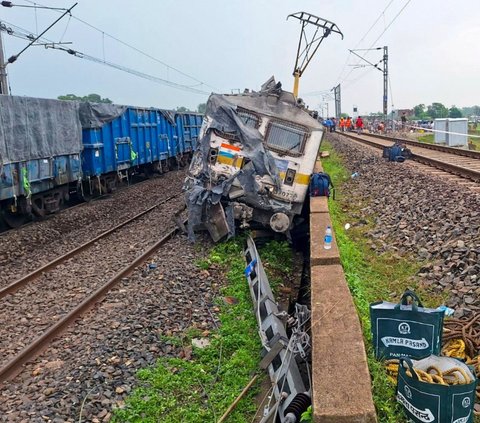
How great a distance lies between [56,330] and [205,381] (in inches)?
86.7

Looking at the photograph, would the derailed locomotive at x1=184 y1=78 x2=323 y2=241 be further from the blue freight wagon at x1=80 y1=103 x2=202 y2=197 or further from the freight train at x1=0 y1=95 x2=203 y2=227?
the blue freight wagon at x1=80 y1=103 x2=202 y2=197

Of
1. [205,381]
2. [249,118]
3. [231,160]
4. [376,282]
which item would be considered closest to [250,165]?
[231,160]

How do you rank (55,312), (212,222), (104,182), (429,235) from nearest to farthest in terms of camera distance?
(55,312) < (429,235) < (212,222) < (104,182)

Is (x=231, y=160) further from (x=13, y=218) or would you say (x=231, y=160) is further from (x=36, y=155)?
(x=13, y=218)

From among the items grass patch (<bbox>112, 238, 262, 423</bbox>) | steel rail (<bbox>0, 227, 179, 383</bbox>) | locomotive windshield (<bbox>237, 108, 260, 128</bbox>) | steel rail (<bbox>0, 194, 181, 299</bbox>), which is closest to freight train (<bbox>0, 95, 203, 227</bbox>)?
steel rail (<bbox>0, 194, 181, 299</bbox>)

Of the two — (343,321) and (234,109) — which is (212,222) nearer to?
(234,109)

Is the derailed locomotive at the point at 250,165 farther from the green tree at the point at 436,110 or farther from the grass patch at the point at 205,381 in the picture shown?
the green tree at the point at 436,110

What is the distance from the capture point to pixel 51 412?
431 centimetres

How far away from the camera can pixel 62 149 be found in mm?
14312

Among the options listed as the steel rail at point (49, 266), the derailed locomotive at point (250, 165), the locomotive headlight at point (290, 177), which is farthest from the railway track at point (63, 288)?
the locomotive headlight at point (290, 177)

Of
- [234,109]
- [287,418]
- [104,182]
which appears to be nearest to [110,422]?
[287,418]

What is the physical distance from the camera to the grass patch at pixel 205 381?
14.3 ft

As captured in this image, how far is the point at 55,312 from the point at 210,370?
2.76 metres

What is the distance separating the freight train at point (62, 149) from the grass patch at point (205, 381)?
7.95 metres
